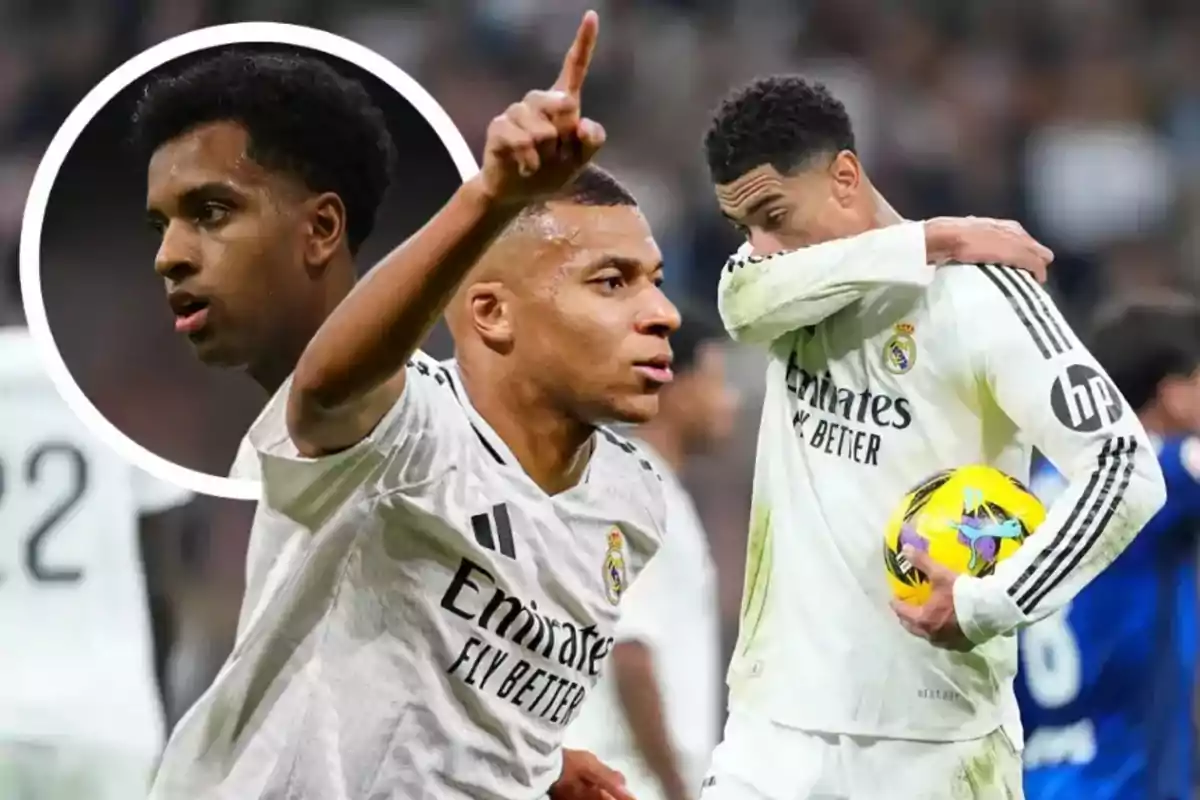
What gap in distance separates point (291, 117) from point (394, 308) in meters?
1.07

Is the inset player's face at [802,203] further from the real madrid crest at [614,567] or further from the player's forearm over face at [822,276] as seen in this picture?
the real madrid crest at [614,567]

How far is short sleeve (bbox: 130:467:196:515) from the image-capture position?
2.75 meters

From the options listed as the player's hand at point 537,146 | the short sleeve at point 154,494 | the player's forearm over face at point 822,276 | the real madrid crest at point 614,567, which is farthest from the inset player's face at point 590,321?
the short sleeve at point 154,494

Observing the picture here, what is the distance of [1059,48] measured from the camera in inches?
130

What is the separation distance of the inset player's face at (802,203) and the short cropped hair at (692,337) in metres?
0.72

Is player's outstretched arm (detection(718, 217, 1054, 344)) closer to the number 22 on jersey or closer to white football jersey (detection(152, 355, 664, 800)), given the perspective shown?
white football jersey (detection(152, 355, 664, 800))

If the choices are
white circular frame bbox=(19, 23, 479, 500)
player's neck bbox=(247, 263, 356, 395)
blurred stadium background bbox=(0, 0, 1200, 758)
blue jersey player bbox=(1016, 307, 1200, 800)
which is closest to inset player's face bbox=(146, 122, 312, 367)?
player's neck bbox=(247, 263, 356, 395)

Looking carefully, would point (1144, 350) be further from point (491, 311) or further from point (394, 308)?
point (394, 308)

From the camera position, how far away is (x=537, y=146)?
43.6 inches

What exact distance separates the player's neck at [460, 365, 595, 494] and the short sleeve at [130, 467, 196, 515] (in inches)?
50.6

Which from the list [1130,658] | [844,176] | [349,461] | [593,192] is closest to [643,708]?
[1130,658]

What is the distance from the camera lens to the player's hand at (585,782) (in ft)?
5.65

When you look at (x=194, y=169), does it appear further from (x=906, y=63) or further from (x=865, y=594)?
(x=906, y=63)

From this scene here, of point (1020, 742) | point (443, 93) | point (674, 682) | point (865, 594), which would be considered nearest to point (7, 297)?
point (443, 93)
